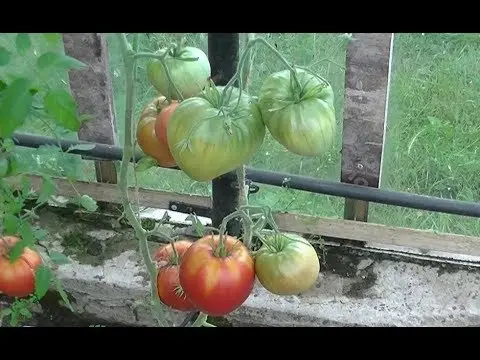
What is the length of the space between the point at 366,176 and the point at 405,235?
6.1 inches

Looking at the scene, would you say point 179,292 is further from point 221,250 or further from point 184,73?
point 184,73

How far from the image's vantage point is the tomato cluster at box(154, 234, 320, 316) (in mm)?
911

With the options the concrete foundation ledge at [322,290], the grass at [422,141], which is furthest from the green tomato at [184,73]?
the concrete foundation ledge at [322,290]

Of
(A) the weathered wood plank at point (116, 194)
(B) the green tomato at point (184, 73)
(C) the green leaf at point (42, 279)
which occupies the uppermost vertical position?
(B) the green tomato at point (184, 73)

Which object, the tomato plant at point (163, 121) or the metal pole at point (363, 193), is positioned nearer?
the tomato plant at point (163, 121)

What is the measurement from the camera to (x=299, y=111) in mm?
748

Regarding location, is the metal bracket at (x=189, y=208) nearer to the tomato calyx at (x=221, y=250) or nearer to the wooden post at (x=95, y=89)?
the wooden post at (x=95, y=89)

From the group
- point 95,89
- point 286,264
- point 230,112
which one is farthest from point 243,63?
point 95,89

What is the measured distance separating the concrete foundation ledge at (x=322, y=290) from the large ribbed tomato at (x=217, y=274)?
0.55 meters

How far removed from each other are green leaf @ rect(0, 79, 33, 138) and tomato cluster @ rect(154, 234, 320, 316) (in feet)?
0.96

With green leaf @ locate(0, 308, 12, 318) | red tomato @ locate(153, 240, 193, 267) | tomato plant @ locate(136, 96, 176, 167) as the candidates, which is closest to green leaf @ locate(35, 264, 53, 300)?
red tomato @ locate(153, 240, 193, 267)

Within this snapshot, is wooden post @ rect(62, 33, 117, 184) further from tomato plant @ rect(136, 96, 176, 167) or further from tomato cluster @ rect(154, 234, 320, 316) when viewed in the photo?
tomato cluster @ rect(154, 234, 320, 316)

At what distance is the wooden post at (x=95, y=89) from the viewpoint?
140cm
